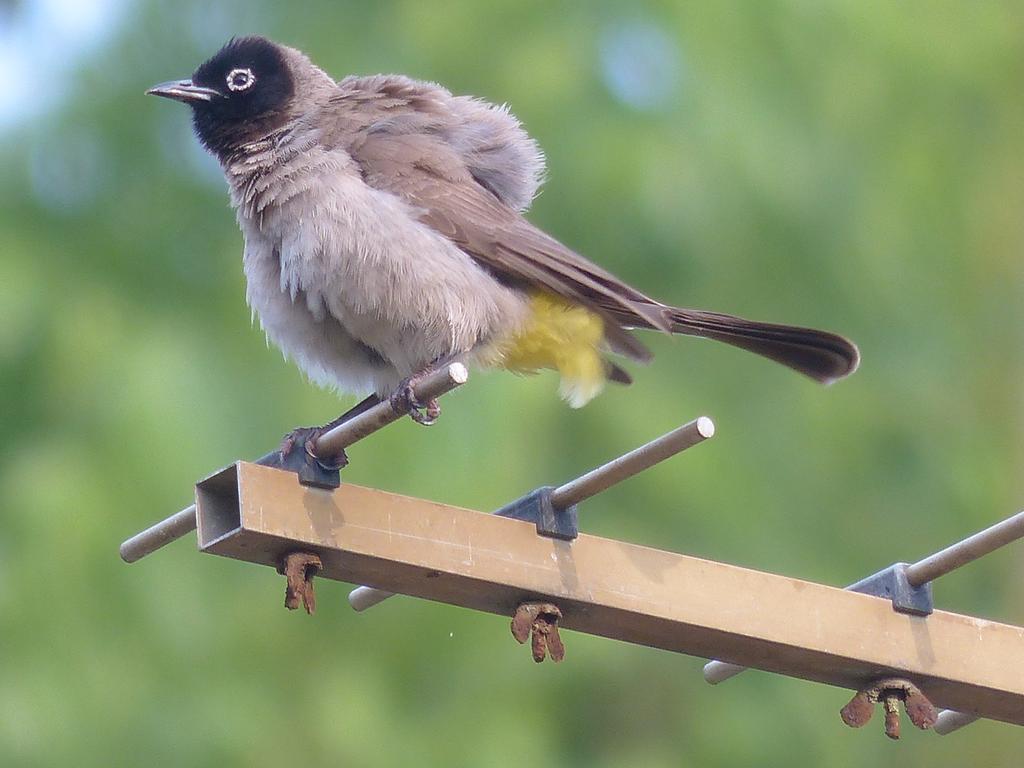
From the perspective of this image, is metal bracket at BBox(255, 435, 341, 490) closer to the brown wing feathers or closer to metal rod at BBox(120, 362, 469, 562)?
metal rod at BBox(120, 362, 469, 562)

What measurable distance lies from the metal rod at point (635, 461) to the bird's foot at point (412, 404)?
1.17ft

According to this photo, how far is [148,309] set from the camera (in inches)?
340

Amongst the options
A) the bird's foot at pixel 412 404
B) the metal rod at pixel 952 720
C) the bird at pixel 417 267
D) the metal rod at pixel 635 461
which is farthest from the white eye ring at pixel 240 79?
the metal rod at pixel 952 720

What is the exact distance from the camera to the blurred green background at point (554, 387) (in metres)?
6.97

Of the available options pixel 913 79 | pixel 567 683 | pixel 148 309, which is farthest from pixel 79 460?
pixel 913 79

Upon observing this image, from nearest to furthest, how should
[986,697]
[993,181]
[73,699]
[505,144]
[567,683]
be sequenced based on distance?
[986,697] < [505,144] < [73,699] < [567,683] < [993,181]

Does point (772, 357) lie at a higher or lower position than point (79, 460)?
lower

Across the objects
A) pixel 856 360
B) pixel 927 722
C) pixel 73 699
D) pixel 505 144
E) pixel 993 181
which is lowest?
pixel 927 722

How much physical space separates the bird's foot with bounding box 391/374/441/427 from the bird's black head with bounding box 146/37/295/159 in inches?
49.4

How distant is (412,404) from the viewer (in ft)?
12.3

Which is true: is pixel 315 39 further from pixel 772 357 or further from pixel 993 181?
pixel 772 357

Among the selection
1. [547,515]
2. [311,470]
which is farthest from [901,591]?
[311,470]

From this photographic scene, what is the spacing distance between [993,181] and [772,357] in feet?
20.1

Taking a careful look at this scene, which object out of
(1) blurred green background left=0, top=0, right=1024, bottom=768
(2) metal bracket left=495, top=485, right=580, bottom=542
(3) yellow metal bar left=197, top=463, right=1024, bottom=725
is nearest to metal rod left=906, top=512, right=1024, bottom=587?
(3) yellow metal bar left=197, top=463, right=1024, bottom=725
